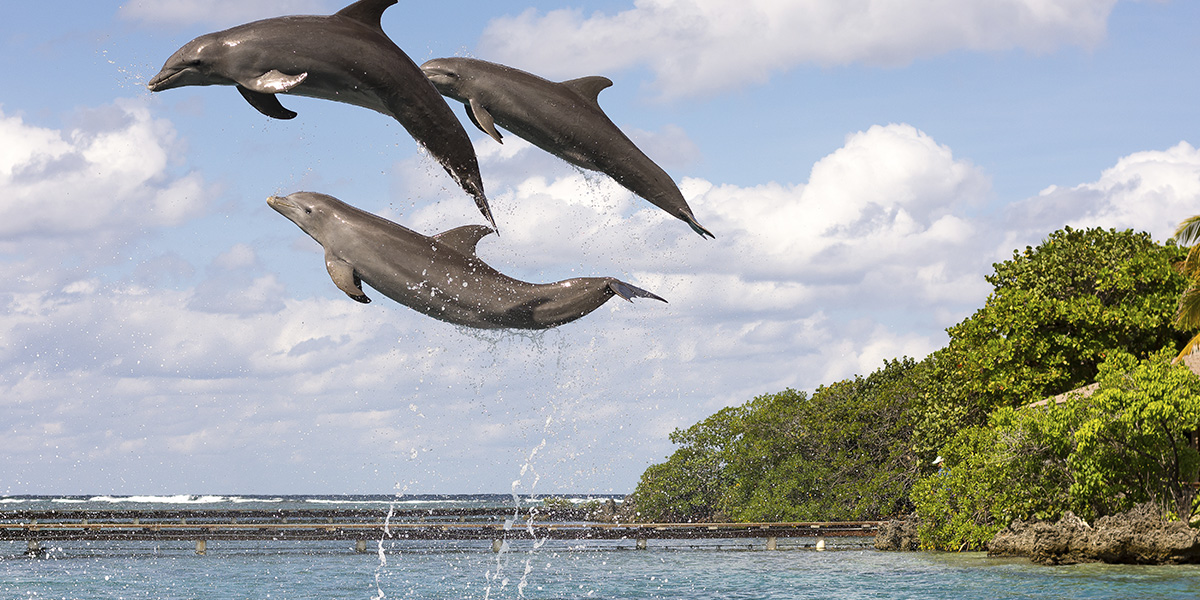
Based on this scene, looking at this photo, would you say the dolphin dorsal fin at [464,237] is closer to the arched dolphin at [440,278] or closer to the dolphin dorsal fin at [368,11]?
the arched dolphin at [440,278]

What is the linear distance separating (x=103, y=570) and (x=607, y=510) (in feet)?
116

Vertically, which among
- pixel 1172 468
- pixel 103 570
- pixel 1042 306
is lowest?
pixel 103 570

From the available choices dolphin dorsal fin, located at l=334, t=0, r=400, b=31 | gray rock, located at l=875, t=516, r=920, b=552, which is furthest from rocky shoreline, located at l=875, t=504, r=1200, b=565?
dolphin dorsal fin, located at l=334, t=0, r=400, b=31

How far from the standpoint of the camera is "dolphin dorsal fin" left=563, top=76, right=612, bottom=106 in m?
7.95

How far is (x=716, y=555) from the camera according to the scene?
35.8 metres

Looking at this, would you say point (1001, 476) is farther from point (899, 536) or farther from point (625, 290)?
point (625, 290)

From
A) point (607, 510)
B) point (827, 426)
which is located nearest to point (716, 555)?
point (827, 426)

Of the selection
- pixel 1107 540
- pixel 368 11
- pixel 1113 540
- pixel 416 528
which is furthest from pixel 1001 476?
pixel 416 528

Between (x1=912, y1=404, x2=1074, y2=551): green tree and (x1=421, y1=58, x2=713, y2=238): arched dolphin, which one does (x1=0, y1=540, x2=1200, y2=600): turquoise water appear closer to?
(x1=912, y1=404, x2=1074, y2=551): green tree

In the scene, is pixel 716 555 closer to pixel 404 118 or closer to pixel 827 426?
pixel 827 426

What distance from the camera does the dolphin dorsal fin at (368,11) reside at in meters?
6.93

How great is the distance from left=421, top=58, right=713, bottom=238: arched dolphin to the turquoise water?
1607cm

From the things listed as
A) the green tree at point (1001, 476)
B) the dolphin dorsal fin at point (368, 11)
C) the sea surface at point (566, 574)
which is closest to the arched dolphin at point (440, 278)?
the dolphin dorsal fin at point (368, 11)

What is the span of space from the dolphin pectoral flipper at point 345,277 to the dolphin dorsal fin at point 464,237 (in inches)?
22.8
